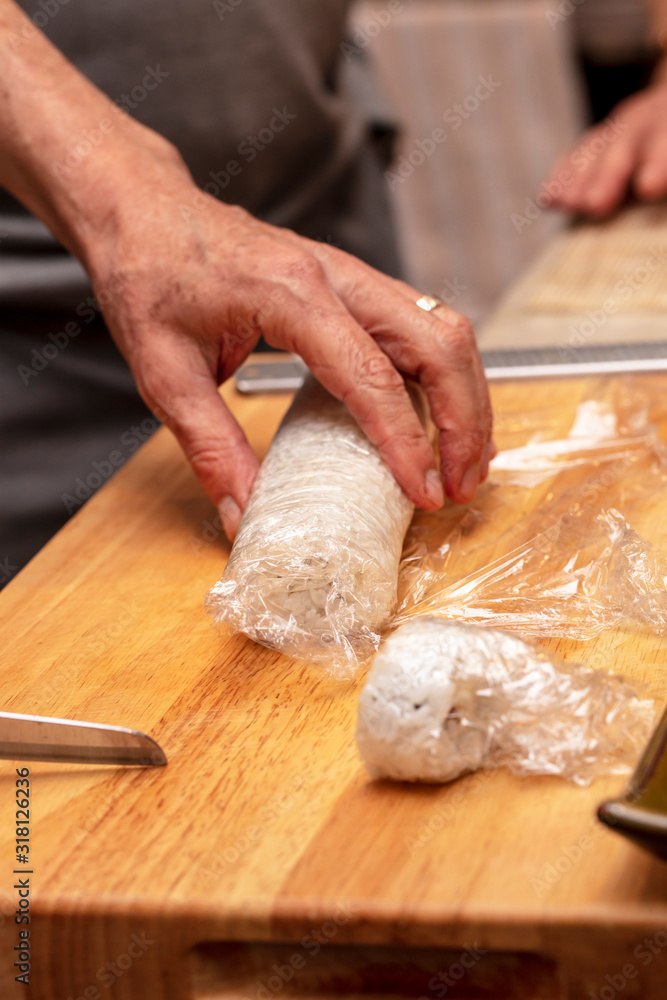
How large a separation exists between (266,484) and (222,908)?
21.6 inches

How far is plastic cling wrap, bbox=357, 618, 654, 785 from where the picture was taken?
77 centimetres

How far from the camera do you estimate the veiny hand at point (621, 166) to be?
224cm

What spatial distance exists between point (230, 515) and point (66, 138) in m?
0.54

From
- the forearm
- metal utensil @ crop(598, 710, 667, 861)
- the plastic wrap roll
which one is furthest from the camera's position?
the forearm

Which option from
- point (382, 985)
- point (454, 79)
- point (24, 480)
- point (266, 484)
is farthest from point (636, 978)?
point (454, 79)

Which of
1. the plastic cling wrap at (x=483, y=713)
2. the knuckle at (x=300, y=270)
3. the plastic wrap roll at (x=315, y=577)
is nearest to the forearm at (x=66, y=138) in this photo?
the knuckle at (x=300, y=270)

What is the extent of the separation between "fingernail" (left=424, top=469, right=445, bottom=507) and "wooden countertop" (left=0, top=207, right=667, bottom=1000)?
0.27 meters

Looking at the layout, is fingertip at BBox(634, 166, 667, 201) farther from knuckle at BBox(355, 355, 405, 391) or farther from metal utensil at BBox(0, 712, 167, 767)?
metal utensil at BBox(0, 712, 167, 767)

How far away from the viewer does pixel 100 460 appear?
171 cm

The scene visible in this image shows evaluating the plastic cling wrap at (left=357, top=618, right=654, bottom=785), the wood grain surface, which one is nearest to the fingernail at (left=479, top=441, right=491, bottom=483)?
the plastic cling wrap at (left=357, top=618, right=654, bottom=785)

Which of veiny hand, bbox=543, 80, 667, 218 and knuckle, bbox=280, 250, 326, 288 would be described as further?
veiny hand, bbox=543, 80, 667, 218

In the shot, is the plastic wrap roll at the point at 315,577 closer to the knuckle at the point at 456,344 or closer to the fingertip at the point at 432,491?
the fingertip at the point at 432,491

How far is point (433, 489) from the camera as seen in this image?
1.18 meters

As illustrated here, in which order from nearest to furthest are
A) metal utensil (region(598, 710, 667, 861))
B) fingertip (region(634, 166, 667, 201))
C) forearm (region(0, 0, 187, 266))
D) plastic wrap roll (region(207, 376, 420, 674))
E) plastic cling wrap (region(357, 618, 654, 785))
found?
metal utensil (region(598, 710, 667, 861)) → plastic cling wrap (region(357, 618, 654, 785)) → plastic wrap roll (region(207, 376, 420, 674)) → forearm (region(0, 0, 187, 266)) → fingertip (region(634, 166, 667, 201))
